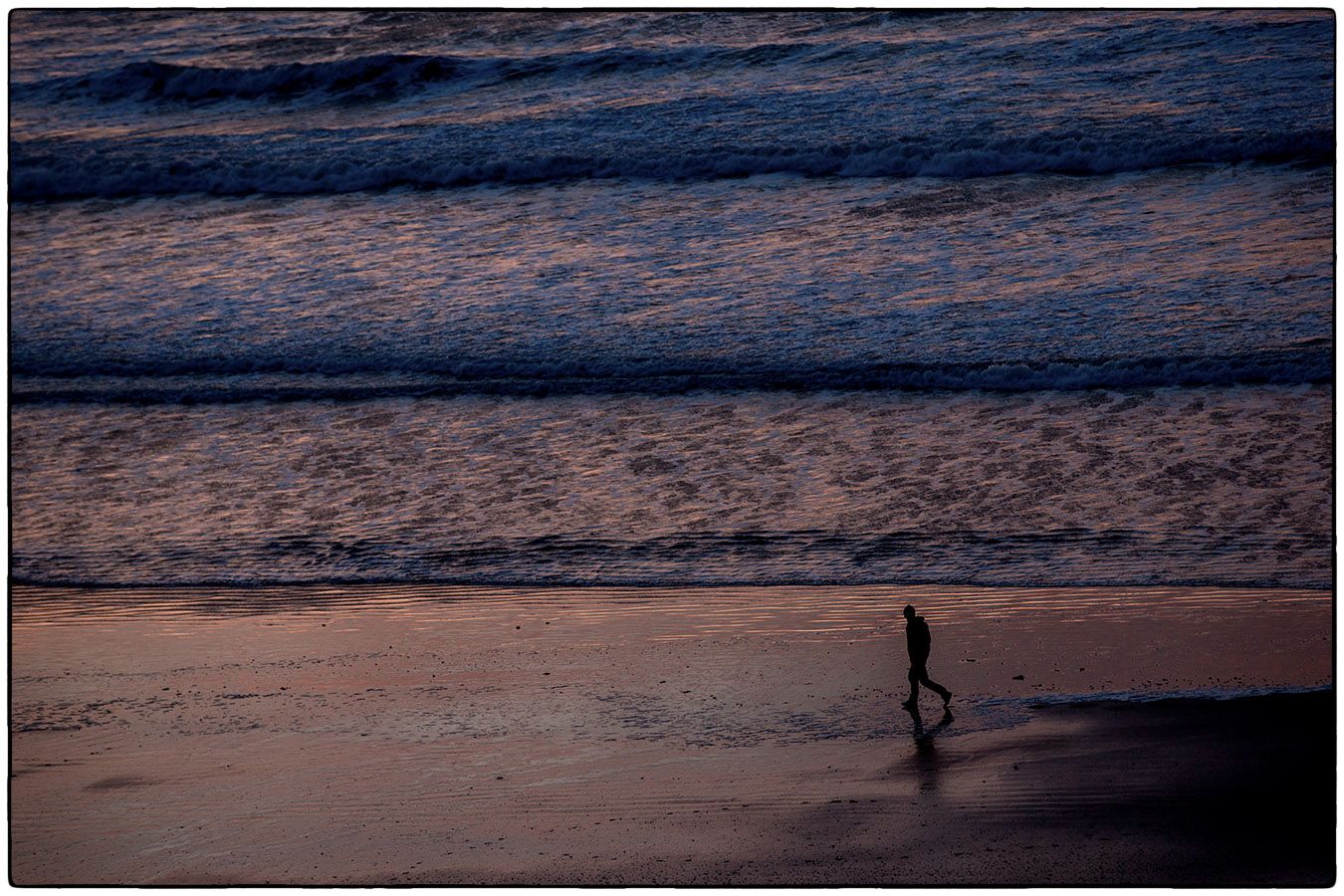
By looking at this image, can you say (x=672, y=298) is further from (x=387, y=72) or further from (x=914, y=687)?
(x=914, y=687)

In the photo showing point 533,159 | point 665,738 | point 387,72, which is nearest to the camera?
point 665,738

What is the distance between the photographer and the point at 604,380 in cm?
532

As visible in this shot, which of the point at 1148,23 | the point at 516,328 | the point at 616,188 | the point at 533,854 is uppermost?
the point at 1148,23

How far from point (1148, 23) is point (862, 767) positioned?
256cm

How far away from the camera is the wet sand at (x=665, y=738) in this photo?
3.86 m

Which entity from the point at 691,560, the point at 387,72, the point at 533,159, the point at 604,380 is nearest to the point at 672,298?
the point at 604,380

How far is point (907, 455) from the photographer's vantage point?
498 cm

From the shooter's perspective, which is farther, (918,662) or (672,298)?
(672,298)

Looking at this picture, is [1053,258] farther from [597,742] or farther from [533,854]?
[533,854]

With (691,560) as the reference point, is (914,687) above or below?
below

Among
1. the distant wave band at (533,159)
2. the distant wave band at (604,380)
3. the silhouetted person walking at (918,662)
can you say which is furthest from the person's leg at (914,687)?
the distant wave band at (533,159)

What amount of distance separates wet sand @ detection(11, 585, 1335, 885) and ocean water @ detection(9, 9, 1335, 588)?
157mm

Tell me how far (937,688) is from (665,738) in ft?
2.72

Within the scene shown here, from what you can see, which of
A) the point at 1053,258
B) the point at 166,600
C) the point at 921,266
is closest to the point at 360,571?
the point at 166,600
